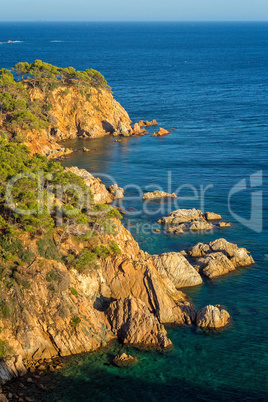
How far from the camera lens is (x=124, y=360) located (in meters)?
42.9

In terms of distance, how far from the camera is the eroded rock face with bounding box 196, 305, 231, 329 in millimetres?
47812

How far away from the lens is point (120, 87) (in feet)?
576

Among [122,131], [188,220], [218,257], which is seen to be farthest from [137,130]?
[218,257]

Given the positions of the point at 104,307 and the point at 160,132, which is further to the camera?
the point at 160,132

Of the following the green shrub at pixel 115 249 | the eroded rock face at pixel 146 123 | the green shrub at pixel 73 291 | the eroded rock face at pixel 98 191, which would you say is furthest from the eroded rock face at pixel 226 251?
the eroded rock face at pixel 146 123

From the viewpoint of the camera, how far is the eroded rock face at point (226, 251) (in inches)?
2371

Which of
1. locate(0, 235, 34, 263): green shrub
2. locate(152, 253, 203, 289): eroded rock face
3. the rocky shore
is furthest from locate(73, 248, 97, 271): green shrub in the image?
locate(152, 253, 203, 289): eroded rock face

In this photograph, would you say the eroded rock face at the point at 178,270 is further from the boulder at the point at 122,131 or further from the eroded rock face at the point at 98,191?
the boulder at the point at 122,131

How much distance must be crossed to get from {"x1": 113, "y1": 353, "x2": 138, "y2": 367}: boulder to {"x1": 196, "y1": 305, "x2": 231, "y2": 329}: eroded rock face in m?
8.33

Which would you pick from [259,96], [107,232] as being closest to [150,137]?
[259,96]

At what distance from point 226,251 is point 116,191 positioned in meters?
25.9

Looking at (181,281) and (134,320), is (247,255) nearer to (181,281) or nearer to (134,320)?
(181,281)

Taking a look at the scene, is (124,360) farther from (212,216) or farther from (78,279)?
(212,216)

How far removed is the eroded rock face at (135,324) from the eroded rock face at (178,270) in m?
8.99
